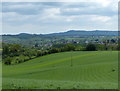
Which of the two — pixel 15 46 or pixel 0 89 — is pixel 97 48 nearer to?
pixel 15 46

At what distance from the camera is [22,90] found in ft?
36.7

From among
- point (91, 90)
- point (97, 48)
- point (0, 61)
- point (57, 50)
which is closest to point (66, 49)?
point (57, 50)

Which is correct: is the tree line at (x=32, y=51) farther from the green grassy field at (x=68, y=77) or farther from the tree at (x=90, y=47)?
the green grassy field at (x=68, y=77)

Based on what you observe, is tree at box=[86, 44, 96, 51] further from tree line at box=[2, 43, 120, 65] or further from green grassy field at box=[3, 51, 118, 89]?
green grassy field at box=[3, 51, 118, 89]

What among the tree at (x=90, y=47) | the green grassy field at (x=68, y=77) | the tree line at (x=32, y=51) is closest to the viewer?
the green grassy field at (x=68, y=77)

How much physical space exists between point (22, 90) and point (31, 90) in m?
0.46

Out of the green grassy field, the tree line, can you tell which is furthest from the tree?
the green grassy field

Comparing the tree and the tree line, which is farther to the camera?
the tree

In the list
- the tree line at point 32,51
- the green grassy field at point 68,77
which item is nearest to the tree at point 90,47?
the tree line at point 32,51

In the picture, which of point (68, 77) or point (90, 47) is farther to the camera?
point (90, 47)

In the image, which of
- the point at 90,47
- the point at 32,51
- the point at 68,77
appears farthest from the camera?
the point at 32,51

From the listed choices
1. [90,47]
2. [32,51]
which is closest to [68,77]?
[90,47]

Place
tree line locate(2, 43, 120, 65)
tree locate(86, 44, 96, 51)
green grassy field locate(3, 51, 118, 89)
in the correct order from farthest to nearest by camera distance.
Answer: tree locate(86, 44, 96, 51) < tree line locate(2, 43, 120, 65) < green grassy field locate(3, 51, 118, 89)

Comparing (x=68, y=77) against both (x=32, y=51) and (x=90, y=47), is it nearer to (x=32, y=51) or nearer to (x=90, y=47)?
(x=90, y=47)
